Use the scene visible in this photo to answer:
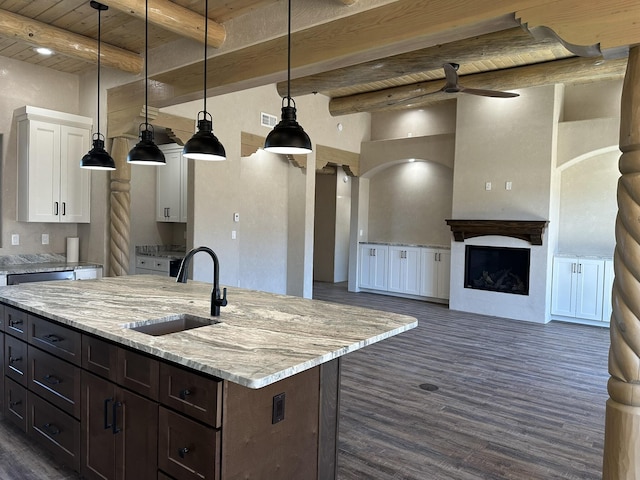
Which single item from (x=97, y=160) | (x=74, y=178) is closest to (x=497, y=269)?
(x=97, y=160)

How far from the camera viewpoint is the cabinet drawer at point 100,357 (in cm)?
208

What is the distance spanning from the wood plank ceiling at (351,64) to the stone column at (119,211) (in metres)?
0.97

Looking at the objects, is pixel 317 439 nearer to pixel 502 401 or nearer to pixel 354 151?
pixel 502 401

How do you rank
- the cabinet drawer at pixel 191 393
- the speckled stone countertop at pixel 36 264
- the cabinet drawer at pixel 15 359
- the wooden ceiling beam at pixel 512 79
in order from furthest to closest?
the wooden ceiling beam at pixel 512 79 < the speckled stone countertop at pixel 36 264 < the cabinet drawer at pixel 15 359 < the cabinet drawer at pixel 191 393

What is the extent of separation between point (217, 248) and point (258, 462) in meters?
4.46

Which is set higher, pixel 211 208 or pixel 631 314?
pixel 211 208

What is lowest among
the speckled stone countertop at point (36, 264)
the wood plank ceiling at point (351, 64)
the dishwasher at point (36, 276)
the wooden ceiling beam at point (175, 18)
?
the dishwasher at point (36, 276)

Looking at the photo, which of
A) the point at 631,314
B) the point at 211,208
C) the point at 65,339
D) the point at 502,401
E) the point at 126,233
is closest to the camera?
the point at 631,314

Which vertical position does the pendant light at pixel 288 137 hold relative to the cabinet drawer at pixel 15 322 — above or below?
above

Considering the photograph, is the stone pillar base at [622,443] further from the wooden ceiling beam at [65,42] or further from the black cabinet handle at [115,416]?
the wooden ceiling beam at [65,42]

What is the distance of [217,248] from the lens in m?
6.01

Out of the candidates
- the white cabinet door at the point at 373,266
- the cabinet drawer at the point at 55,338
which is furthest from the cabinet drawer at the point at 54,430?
the white cabinet door at the point at 373,266

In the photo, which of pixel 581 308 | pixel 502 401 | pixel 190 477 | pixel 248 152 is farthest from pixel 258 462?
pixel 581 308

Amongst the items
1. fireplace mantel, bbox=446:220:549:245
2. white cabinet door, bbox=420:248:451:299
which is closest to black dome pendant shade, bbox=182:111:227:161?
fireplace mantel, bbox=446:220:549:245
